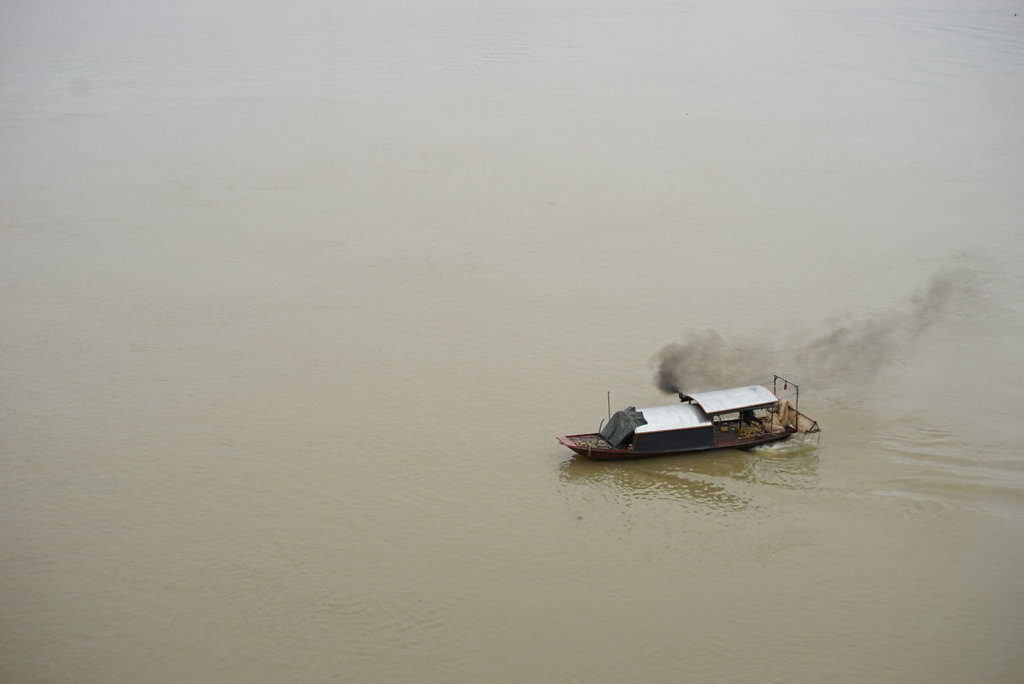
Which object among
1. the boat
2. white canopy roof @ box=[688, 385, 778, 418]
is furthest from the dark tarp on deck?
white canopy roof @ box=[688, 385, 778, 418]

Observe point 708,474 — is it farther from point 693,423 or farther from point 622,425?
point 622,425

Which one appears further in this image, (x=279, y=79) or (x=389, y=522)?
(x=279, y=79)

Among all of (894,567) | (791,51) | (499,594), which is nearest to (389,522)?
(499,594)

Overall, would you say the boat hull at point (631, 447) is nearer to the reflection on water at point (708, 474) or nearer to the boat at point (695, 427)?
the boat at point (695, 427)

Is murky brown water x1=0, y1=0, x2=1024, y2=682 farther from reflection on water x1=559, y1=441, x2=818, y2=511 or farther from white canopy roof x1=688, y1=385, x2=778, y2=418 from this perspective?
white canopy roof x1=688, y1=385, x2=778, y2=418

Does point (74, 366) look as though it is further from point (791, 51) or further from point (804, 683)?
point (791, 51)

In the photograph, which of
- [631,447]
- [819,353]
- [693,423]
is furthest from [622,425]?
[819,353]
